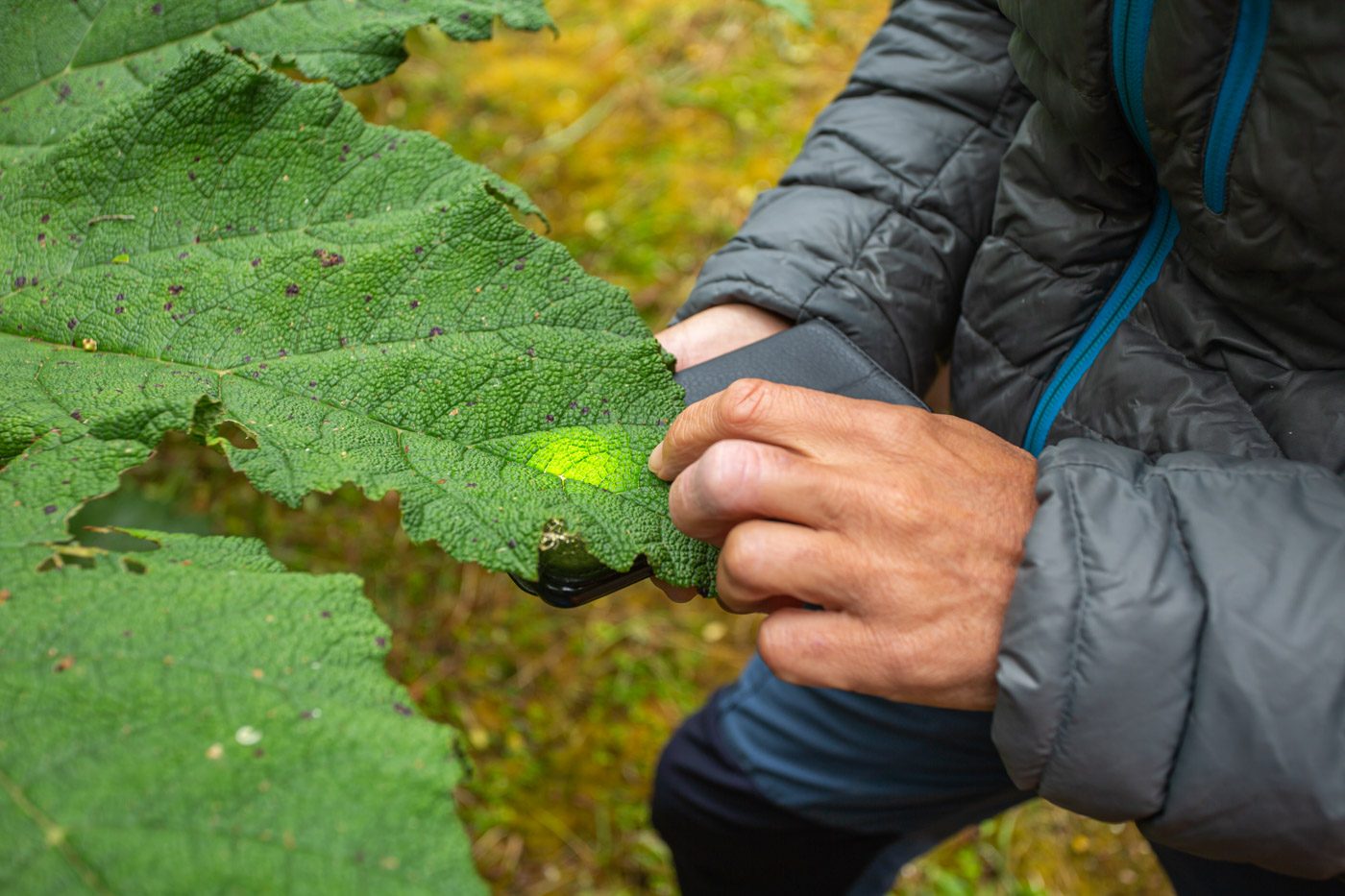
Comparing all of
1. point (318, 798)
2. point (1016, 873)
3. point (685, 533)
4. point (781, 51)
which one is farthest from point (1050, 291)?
point (781, 51)

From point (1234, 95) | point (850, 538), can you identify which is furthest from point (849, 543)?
point (1234, 95)

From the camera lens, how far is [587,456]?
1.05 meters

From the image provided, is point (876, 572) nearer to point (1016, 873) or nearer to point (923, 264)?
point (923, 264)

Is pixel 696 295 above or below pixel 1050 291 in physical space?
below

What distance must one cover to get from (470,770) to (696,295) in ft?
2.68

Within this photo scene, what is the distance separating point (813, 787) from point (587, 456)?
3.08 feet

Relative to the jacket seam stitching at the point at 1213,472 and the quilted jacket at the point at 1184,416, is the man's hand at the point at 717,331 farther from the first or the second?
the jacket seam stitching at the point at 1213,472

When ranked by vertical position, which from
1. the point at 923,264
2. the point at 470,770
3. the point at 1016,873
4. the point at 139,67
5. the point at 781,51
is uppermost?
the point at 139,67

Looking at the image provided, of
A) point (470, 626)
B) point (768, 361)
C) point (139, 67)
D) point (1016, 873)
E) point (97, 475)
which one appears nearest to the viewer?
point (97, 475)

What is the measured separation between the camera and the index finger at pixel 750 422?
1.03 metres

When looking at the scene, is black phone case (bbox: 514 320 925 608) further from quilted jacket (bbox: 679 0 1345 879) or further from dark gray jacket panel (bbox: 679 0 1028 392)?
quilted jacket (bbox: 679 0 1345 879)

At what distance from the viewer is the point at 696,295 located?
4.71 ft

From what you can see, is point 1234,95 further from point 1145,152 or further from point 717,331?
point 717,331

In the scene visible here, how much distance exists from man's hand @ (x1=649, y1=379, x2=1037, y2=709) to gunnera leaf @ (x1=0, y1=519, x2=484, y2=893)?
36 cm
